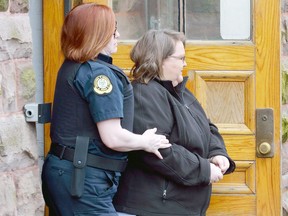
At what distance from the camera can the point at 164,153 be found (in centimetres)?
390

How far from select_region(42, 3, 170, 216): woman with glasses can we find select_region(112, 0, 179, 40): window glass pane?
798mm

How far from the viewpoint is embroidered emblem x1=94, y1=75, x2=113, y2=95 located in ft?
11.8

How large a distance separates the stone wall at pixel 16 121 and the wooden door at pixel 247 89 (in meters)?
0.71

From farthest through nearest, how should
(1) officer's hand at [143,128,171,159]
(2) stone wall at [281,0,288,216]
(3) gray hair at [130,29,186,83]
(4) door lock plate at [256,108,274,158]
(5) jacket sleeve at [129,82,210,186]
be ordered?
(2) stone wall at [281,0,288,216]
(4) door lock plate at [256,108,274,158]
(3) gray hair at [130,29,186,83]
(5) jacket sleeve at [129,82,210,186]
(1) officer's hand at [143,128,171,159]

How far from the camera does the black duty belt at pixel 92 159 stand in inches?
144

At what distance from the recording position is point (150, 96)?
4.00 m

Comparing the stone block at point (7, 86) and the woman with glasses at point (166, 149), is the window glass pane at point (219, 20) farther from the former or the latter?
the stone block at point (7, 86)

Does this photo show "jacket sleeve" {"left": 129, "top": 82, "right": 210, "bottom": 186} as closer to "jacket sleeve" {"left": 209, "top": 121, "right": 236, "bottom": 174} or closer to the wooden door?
"jacket sleeve" {"left": 209, "top": 121, "right": 236, "bottom": 174}

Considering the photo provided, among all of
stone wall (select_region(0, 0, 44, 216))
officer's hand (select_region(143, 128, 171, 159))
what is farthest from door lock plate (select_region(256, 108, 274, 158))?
stone wall (select_region(0, 0, 44, 216))

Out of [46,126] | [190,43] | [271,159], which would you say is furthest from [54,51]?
[271,159]

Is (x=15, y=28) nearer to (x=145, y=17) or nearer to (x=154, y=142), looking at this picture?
(x=154, y=142)

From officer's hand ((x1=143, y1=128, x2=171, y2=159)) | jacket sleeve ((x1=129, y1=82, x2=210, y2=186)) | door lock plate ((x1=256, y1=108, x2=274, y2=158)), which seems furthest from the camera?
door lock plate ((x1=256, y1=108, x2=274, y2=158))

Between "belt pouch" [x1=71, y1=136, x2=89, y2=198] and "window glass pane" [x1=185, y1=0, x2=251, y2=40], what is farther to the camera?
"window glass pane" [x1=185, y1=0, x2=251, y2=40]

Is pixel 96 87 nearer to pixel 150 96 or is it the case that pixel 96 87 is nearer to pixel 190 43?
pixel 150 96
